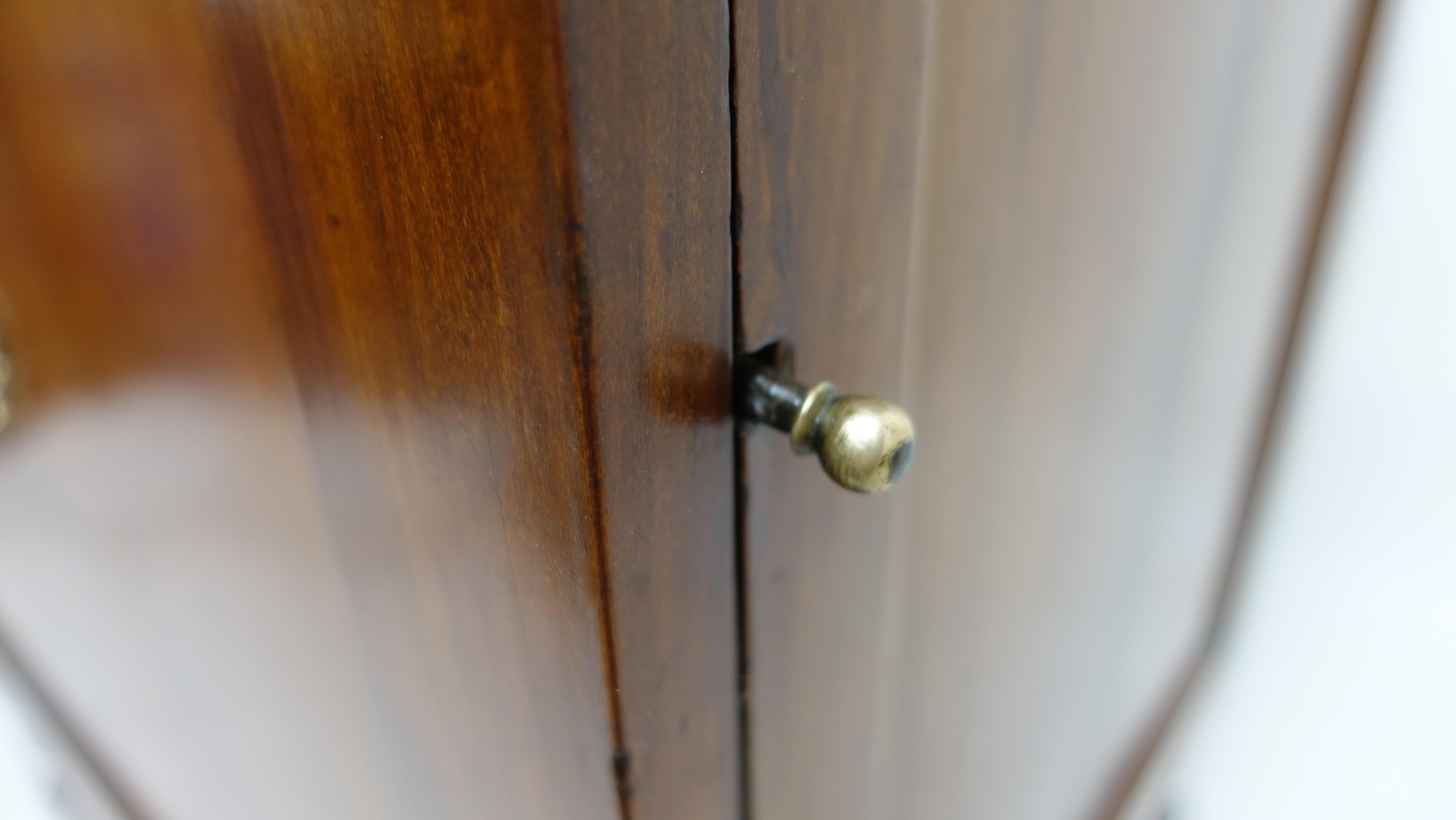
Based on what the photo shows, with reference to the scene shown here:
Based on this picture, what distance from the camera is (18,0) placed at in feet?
0.86

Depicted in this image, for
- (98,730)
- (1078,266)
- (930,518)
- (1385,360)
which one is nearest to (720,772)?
(930,518)

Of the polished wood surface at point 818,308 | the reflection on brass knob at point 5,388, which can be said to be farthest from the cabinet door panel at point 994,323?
the reflection on brass knob at point 5,388

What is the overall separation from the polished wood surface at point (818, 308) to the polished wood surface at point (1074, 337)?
2cm

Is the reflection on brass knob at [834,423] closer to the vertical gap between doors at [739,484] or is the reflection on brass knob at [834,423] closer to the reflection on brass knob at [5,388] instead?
the vertical gap between doors at [739,484]

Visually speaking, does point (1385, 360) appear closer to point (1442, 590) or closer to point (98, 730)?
point (1442, 590)

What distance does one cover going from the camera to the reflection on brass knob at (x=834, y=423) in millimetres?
214

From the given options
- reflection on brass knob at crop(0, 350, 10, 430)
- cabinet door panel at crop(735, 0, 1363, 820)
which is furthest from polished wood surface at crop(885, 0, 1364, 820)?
reflection on brass knob at crop(0, 350, 10, 430)

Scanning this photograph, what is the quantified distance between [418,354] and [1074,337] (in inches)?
10.7

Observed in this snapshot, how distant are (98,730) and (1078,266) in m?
0.64

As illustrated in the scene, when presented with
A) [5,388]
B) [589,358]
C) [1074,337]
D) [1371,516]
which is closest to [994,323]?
[1074,337]

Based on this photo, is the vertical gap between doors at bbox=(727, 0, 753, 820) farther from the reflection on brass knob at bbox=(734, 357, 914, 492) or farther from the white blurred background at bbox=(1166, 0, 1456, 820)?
the white blurred background at bbox=(1166, 0, 1456, 820)

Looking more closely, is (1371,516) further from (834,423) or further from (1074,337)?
(834,423)

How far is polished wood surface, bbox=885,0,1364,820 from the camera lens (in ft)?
0.95

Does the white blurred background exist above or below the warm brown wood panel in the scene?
below
